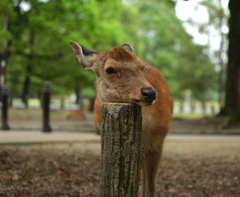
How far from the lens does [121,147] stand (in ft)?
9.02

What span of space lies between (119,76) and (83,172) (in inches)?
102

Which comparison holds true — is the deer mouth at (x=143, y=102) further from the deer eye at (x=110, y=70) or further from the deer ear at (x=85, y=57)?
the deer ear at (x=85, y=57)

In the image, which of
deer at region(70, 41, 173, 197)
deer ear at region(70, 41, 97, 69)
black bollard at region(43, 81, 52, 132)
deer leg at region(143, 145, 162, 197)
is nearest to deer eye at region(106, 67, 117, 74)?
deer at region(70, 41, 173, 197)

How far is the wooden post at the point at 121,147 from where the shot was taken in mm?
2736

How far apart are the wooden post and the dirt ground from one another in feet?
6.06

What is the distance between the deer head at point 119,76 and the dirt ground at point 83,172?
181 centimetres

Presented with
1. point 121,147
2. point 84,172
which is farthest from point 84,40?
point 121,147

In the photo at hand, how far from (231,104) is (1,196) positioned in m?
10.1

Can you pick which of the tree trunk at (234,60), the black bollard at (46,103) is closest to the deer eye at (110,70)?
the black bollard at (46,103)

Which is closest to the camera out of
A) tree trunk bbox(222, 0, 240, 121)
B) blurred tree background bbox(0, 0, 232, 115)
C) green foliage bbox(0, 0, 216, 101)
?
tree trunk bbox(222, 0, 240, 121)

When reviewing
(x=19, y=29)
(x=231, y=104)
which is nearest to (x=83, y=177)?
(x=231, y=104)

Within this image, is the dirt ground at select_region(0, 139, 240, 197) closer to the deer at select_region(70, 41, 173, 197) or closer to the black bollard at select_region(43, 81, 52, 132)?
the deer at select_region(70, 41, 173, 197)

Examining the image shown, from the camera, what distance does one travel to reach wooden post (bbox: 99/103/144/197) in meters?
2.74

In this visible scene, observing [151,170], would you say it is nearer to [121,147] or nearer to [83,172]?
[121,147]
